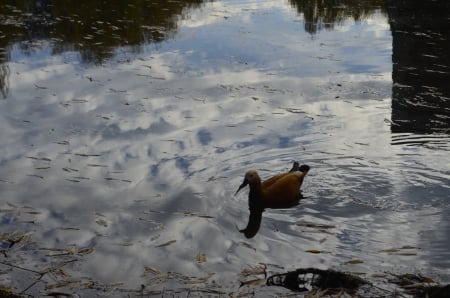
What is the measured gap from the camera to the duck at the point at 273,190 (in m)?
8.88

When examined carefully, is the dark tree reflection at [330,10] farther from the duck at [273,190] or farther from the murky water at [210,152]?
the duck at [273,190]

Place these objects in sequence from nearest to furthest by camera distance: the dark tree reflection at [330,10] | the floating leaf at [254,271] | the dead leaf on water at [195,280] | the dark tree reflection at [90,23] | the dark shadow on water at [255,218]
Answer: the dead leaf on water at [195,280] → the floating leaf at [254,271] → the dark shadow on water at [255,218] → the dark tree reflection at [90,23] → the dark tree reflection at [330,10]

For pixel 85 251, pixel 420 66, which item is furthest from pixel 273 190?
pixel 420 66

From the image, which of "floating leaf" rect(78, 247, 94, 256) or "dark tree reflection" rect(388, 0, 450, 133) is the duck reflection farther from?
"dark tree reflection" rect(388, 0, 450, 133)

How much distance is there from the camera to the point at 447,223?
8.22 meters

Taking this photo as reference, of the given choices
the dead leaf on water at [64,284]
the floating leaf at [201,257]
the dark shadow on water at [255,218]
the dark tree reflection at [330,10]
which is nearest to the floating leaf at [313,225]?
the dark shadow on water at [255,218]

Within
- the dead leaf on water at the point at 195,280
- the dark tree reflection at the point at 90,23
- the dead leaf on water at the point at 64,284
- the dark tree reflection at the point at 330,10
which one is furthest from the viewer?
the dark tree reflection at the point at 330,10

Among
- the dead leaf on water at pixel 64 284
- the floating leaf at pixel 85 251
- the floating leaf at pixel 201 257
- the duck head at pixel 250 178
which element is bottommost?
the floating leaf at pixel 201 257

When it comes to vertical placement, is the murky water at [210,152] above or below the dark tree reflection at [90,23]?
below

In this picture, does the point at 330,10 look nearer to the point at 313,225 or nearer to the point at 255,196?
the point at 255,196

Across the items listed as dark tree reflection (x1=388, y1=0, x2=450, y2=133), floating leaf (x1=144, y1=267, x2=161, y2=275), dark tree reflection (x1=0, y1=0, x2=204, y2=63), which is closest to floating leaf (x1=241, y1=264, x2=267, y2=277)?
floating leaf (x1=144, y1=267, x2=161, y2=275)

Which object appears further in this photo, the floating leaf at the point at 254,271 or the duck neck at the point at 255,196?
the duck neck at the point at 255,196

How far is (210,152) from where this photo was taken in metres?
10.4

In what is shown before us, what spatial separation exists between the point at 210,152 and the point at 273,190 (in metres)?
1.65
